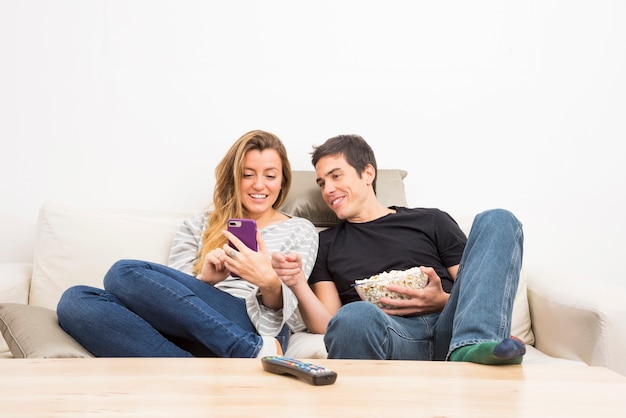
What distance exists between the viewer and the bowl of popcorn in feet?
6.09

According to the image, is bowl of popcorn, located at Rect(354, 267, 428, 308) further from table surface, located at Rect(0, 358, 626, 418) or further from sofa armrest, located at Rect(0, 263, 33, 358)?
sofa armrest, located at Rect(0, 263, 33, 358)

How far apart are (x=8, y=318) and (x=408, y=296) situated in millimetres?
1051

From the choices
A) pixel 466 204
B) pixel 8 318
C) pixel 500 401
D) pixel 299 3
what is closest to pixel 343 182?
pixel 466 204

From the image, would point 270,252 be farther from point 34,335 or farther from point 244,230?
point 34,335

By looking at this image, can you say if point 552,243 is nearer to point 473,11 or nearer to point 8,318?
point 473,11

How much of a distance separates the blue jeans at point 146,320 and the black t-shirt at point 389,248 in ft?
1.65

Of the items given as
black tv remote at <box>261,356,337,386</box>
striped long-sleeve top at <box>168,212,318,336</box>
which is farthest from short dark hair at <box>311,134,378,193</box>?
black tv remote at <box>261,356,337,386</box>

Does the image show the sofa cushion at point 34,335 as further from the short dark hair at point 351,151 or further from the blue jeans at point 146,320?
the short dark hair at point 351,151

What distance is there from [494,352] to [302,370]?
381 mm

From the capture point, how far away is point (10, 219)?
2486 mm

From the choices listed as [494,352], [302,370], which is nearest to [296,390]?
[302,370]

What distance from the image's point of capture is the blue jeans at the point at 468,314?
143 centimetres

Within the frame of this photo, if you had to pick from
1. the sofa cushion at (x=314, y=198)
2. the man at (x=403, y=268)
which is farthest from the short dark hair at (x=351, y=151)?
the sofa cushion at (x=314, y=198)

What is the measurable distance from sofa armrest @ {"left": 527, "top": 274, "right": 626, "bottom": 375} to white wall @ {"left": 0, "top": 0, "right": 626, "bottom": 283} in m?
0.64
